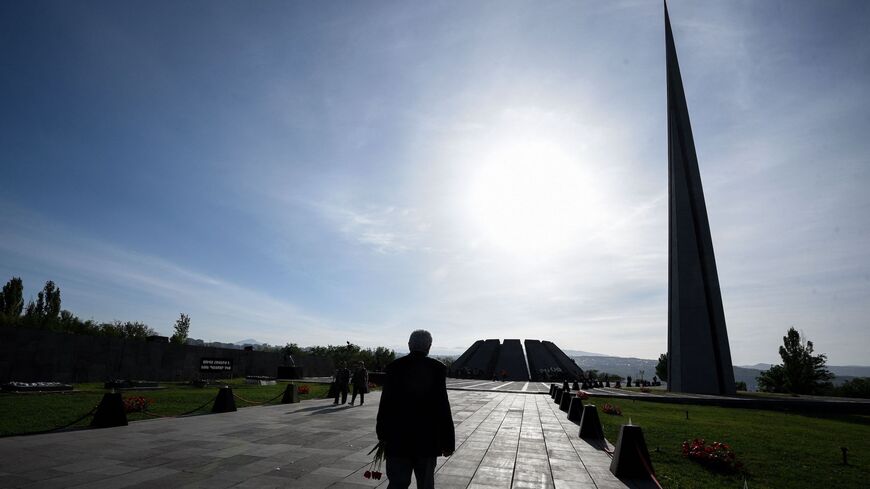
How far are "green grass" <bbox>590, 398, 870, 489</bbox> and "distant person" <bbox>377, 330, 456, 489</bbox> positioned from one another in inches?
202

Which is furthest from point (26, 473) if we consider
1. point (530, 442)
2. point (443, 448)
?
point (530, 442)

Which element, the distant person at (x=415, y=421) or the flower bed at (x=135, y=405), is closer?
the distant person at (x=415, y=421)

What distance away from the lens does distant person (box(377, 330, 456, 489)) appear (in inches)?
155

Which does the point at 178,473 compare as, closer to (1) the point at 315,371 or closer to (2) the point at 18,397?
(2) the point at 18,397

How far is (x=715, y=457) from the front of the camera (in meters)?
8.38

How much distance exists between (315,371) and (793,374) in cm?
5040

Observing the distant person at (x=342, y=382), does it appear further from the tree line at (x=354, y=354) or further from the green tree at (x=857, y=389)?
the green tree at (x=857, y=389)

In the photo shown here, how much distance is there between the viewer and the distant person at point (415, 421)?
394 centimetres

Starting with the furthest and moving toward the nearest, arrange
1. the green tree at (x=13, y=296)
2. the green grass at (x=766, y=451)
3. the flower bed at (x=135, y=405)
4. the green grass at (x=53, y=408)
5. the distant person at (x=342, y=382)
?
the green tree at (x=13, y=296), the distant person at (x=342, y=382), the flower bed at (x=135, y=405), the green grass at (x=53, y=408), the green grass at (x=766, y=451)

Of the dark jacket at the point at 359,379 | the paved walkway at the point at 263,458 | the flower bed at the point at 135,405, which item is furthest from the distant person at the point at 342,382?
the flower bed at the point at 135,405

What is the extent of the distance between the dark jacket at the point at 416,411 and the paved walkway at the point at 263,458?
2.78m

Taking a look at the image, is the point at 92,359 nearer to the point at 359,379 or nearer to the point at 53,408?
the point at 53,408

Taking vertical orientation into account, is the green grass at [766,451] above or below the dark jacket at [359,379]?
below

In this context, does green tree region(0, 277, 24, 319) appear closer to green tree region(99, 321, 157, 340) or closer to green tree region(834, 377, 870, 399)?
green tree region(99, 321, 157, 340)
